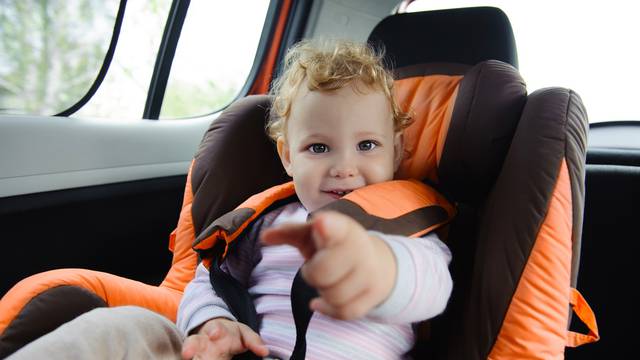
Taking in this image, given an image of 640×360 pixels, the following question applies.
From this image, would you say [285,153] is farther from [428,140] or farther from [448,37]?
[448,37]

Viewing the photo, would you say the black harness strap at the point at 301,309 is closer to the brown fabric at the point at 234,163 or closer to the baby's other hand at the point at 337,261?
the baby's other hand at the point at 337,261

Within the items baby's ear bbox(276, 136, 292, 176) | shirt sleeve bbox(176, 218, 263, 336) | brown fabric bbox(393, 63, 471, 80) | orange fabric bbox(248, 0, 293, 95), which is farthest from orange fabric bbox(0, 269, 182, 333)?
orange fabric bbox(248, 0, 293, 95)

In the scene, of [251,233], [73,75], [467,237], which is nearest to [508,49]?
[467,237]

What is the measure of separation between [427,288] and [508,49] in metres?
0.94

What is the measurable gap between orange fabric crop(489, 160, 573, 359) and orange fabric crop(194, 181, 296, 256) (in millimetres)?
564

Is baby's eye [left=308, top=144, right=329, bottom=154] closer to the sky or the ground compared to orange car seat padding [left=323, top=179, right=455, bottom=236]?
closer to the sky

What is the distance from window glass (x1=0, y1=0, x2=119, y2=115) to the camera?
5.24 ft

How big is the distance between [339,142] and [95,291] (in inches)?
26.4

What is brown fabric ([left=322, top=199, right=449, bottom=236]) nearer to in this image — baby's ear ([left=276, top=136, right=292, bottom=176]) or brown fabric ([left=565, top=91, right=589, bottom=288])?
brown fabric ([left=565, top=91, right=589, bottom=288])

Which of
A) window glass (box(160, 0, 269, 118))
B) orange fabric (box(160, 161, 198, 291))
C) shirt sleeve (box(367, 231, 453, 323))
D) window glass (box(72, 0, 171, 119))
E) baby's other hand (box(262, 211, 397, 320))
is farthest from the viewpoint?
window glass (box(160, 0, 269, 118))

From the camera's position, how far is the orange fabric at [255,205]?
3.32ft

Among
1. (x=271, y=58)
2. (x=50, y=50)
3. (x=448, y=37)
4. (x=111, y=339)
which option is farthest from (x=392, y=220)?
(x=271, y=58)

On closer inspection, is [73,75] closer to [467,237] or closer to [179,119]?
[179,119]

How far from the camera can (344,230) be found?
0.49m
